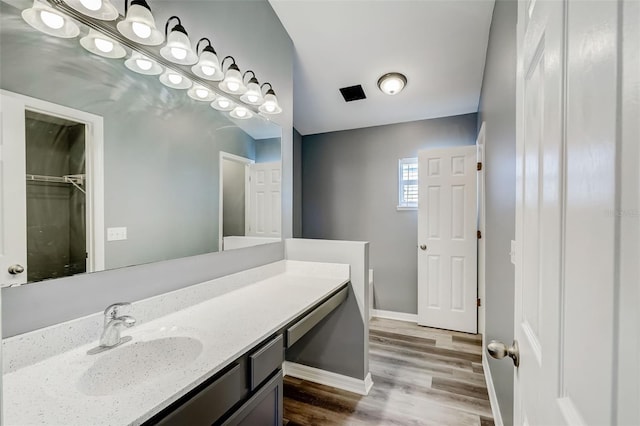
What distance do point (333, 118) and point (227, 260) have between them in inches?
94.5

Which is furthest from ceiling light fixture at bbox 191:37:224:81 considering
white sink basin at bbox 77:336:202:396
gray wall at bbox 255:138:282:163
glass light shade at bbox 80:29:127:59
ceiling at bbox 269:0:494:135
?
white sink basin at bbox 77:336:202:396

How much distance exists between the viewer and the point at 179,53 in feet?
4.61

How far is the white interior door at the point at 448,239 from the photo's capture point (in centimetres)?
306

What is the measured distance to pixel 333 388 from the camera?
213 centimetres

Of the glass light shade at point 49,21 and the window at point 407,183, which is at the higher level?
the glass light shade at point 49,21

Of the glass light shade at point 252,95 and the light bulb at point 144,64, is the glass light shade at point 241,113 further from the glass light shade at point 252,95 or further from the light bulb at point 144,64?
the light bulb at point 144,64

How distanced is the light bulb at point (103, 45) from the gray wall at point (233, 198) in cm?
78

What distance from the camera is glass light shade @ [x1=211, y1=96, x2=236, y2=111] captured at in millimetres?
1713

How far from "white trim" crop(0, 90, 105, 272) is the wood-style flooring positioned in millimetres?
1498

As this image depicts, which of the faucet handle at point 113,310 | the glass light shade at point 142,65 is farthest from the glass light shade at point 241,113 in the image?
the faucet handle at point 113,310

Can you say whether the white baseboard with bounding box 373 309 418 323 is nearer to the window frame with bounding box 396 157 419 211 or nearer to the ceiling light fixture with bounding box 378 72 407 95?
the window frame with bounding box 396 157 419 211

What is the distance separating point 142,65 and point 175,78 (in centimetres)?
18

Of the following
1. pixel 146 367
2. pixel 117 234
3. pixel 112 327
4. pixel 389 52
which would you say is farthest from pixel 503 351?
pixel 389 52

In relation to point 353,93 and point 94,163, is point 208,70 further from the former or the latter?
point 353,93
